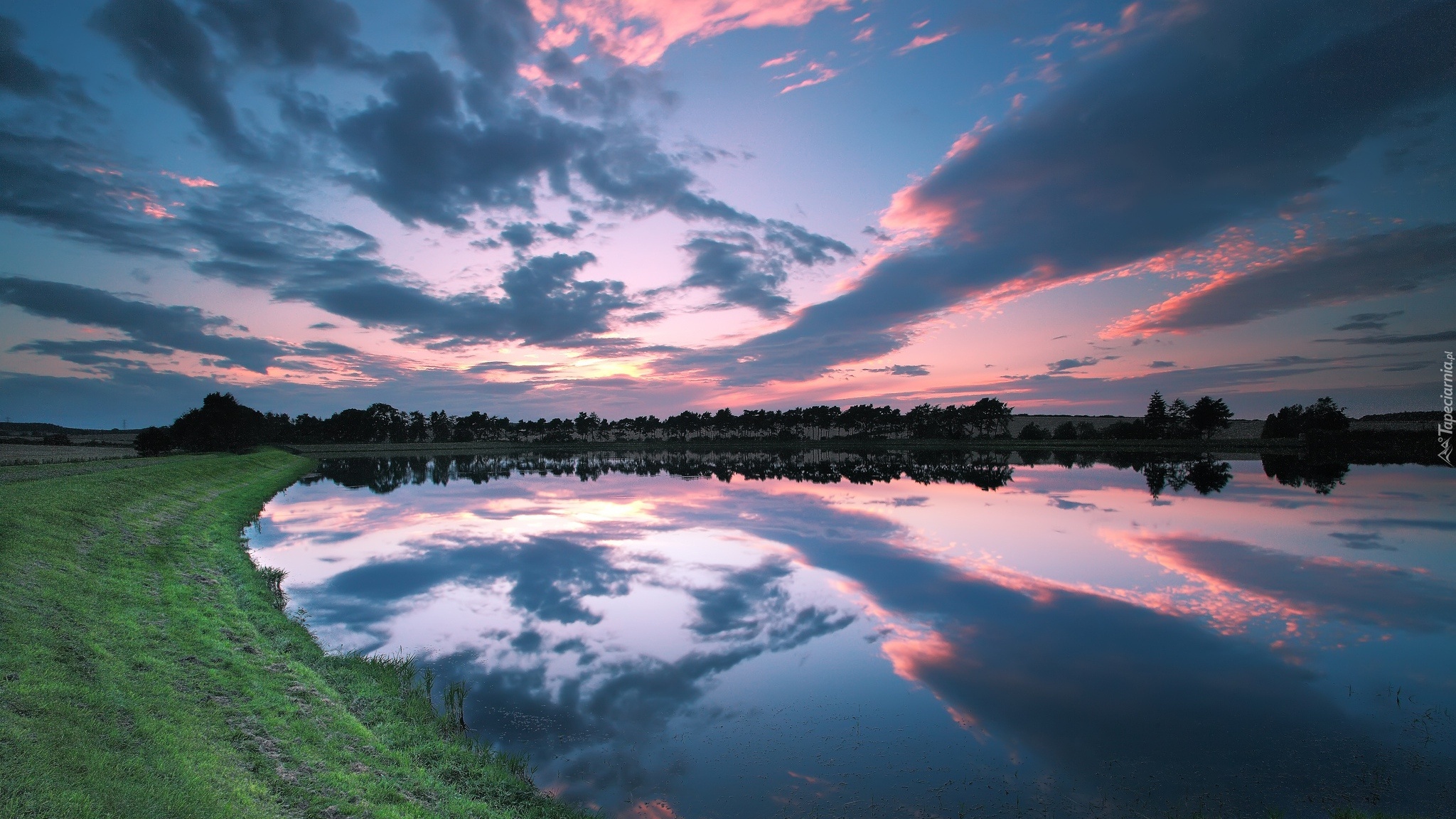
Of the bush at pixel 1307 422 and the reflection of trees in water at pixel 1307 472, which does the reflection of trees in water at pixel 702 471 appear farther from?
the bush at pixel 1307 422

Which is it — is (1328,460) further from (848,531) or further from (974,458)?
(848,531)


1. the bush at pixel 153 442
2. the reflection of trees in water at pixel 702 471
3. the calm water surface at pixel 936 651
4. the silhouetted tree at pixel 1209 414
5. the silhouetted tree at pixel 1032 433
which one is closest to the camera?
the calm water surface at pixel 936 651

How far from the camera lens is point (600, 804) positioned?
8.08m

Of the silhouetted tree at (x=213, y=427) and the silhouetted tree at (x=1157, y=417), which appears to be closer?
the silhouetted tree at (x=213, y=427)

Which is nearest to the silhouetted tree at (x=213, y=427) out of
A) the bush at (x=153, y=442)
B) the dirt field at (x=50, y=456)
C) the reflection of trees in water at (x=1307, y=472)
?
the bush at (x=153, y=442)

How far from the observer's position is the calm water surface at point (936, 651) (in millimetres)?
8602

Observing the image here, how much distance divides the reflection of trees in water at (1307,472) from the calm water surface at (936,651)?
1580 cm

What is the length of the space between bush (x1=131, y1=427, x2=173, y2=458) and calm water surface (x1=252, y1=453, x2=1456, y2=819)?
5516 centimetres

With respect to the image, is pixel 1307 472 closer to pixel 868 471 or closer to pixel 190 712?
pixel 868 471

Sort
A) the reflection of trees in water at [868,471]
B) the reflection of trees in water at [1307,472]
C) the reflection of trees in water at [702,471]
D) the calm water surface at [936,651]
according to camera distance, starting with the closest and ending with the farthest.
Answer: the calm water surface at [936,651] < the reflection of trees in water at [1307,472] < the reflection of trees in water at [868,471] < the reflection of trees in water at [702,471]

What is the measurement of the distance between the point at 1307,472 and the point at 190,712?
83093 millimetres

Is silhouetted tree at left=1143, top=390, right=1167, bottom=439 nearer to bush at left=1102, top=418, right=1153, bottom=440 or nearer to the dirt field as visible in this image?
bush at left=1102, top=418, right=1153, bottom=440

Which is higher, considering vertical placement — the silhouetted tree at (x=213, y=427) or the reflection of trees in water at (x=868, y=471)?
the silhouetted tree at (x=213, y=427)

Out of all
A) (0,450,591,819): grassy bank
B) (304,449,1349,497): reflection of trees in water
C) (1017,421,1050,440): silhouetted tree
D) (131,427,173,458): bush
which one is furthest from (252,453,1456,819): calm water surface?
(1017,421,1050,440): silhouetted tree
